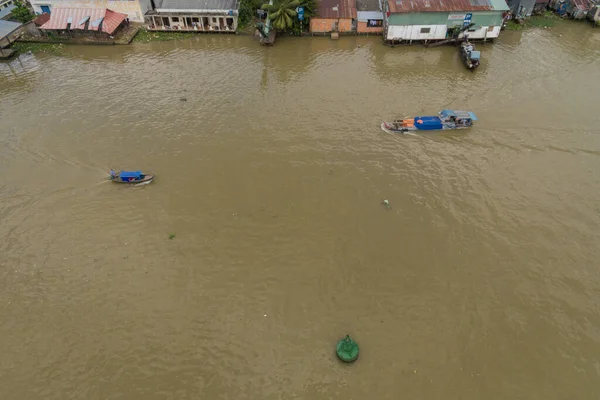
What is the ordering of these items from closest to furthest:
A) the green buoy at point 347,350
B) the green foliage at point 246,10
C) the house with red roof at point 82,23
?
the green buoy at point 347,350, the house with red roof at point 82,23, the green foliage at point 246,10

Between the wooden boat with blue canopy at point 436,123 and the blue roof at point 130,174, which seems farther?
the wooden boat with blue canopy at point 436,123

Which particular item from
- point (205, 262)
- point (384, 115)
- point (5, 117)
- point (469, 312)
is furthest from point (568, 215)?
point (5, 117)

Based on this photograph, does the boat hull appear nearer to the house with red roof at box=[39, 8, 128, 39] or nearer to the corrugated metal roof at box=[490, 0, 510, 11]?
the house with red roof at box=[39, 8, 128, 39]

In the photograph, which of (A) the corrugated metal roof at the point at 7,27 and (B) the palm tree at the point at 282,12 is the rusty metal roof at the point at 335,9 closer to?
(B) the palm tree at the point at 282,12

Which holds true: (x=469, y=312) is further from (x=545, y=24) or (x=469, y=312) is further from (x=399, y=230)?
(x=545, y=24)

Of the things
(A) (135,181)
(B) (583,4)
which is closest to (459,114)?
(A) (135,181)

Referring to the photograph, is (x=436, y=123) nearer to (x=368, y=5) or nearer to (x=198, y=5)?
(x=368, y=5)

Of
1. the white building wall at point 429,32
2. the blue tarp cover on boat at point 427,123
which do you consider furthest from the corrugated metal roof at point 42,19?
the blue tarp cover on boat at point 427,123
